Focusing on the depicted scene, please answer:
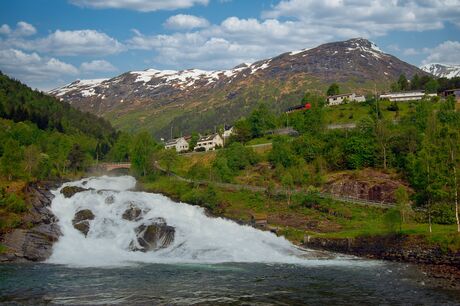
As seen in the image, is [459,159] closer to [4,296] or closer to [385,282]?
[385,282]

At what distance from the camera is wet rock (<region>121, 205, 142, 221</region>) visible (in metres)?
72.2

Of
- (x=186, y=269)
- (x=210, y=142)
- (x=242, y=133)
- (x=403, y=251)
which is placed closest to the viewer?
(x=186, y=269)

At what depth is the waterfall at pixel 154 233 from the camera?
59.0 metres

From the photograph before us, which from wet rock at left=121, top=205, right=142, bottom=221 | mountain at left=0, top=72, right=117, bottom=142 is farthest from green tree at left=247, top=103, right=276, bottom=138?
wet rock at left=121, top=205, right=142, bottom=221

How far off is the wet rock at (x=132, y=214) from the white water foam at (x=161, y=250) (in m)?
0.81

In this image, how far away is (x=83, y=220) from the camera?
71.6 meters

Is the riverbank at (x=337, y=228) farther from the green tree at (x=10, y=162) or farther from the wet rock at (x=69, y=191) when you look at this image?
the green tree at (x=10, y=162)

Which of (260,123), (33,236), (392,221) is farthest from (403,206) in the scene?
(260,123)

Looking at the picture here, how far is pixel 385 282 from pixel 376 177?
Result: 49.3 meters

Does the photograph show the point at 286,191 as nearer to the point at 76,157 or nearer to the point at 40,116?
the point at 76,157

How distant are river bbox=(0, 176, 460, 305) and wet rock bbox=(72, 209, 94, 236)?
0.64 meters

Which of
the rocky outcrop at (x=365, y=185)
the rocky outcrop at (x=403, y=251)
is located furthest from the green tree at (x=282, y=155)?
the rocky outcrop at (x=403, y=251)

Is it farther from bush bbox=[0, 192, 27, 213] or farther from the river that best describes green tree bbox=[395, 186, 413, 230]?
bush bbox=[0, 192, 27, 213]

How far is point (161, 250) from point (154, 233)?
3776 mm
